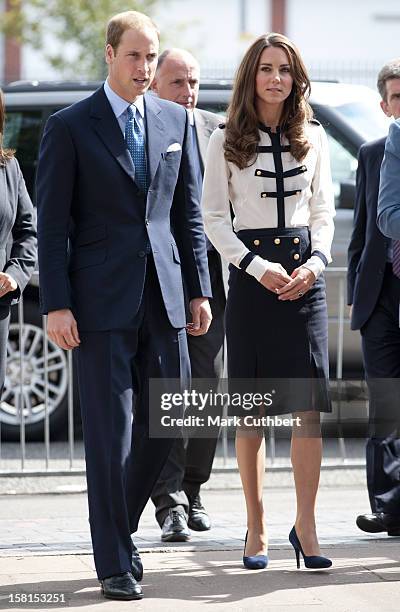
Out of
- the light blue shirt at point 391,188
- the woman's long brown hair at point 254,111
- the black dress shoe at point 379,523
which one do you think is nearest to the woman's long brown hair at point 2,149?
the woman's long brown hair at point 254,111

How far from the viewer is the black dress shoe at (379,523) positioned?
656 centimetres

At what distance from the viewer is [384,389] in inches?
265

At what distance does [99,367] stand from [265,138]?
4.06 feet

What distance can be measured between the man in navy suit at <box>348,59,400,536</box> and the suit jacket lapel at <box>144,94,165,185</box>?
1423 millimetres

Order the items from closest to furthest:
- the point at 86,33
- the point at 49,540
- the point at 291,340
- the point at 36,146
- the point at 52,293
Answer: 1. the point at 52,293
2. the point at 291,340
3. the point at 49,540
4. the point at 36,146
5. the point at 86,33

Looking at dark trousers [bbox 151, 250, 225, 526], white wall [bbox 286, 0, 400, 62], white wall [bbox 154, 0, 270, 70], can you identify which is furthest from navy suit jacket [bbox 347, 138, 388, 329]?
white wall [bbox 286, 0, 400, 62]

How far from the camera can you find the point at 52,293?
5297 mm

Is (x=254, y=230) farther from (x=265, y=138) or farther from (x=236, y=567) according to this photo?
(x=236, y=567)

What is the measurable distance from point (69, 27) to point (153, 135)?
70.8 feet

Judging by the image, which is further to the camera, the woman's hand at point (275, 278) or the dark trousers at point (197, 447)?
the dark trousers at point (197, 447)

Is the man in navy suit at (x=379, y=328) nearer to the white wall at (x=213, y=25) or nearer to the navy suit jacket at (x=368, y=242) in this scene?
the navy suit jacket at (x=368, y=242)

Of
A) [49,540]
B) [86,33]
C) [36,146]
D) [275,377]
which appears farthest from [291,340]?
[86,33]

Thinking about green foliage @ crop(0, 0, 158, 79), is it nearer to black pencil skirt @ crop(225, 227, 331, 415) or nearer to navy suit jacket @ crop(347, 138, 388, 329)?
navy suit jacket @ crop(347, 138, 388, 329)

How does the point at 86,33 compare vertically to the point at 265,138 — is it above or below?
above
